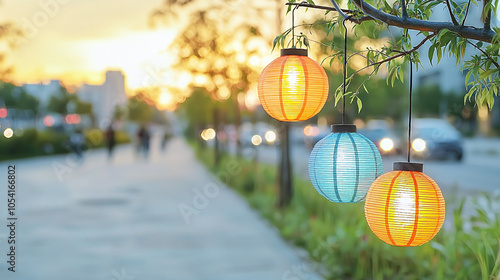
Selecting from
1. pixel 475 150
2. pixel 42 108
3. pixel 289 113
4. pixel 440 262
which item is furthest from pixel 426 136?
pixel 42 108

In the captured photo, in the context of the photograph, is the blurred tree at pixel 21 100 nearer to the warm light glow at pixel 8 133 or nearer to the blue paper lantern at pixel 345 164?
the warm light glow at pixel 8 133

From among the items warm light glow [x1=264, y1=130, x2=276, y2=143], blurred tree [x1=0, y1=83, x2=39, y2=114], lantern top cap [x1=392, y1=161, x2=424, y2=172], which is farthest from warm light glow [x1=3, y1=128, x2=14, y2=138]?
blurred tree [x1=0, y1=83, x2=39, y2=114]

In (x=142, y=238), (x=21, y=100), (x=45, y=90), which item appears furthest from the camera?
(x=45, y=90)

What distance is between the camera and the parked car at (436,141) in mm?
24516

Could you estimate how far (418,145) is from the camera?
2450 centimetres

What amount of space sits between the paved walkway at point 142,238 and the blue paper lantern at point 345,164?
11.9 ft

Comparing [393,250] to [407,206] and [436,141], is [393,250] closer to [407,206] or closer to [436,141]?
[407,206]

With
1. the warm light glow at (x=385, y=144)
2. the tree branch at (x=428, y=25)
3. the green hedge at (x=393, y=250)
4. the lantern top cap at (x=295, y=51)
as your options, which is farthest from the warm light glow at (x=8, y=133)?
the tree branch at (x=428, y=25)

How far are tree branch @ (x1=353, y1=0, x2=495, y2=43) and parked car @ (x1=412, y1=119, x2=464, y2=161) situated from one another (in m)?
21.6

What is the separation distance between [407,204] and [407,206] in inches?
0.5

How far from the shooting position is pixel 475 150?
33.3 m

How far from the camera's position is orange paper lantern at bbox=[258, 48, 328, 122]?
3.78 metres

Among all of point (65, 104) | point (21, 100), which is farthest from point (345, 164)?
point (65, 104)

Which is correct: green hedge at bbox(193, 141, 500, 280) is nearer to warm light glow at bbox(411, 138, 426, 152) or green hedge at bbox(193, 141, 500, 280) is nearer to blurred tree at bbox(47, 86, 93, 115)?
warm light glow at bbox(411, 138, 426, 152)
